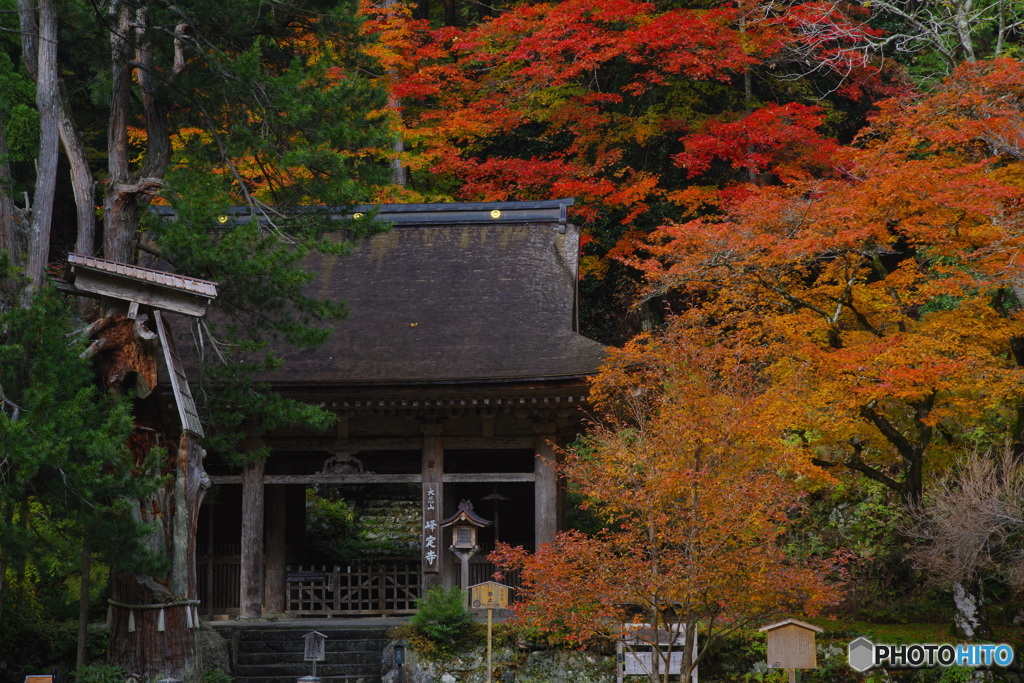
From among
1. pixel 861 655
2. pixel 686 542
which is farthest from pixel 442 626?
pixel 861 655

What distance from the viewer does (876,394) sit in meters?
12.2

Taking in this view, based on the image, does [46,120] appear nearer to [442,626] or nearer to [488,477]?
[488,477]

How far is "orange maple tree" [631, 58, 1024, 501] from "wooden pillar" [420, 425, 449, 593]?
377 centimetres

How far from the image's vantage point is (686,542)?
1003cm

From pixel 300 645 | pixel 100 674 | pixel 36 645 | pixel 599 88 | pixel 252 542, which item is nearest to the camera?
pixel 100 674

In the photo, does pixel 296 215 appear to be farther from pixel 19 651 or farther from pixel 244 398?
pixel 19 651

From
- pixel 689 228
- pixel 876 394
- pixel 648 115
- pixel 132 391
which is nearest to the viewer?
pixel 132 391

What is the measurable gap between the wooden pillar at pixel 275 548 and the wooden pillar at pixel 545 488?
12.5ft

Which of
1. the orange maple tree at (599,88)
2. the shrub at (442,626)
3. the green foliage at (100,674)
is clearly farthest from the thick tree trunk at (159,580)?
the orange maple tree at (599,88)

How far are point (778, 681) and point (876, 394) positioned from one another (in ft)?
12.1

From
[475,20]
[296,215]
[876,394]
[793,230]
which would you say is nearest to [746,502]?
[876,394]

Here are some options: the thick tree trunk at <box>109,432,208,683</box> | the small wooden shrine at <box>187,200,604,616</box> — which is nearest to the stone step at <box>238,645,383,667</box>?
the small wooden shrine at <box>187,200,604,616</box>

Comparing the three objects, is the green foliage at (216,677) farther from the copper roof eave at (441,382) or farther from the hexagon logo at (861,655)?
the hexagon logo at (861,655)

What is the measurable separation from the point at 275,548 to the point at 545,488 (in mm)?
4069
